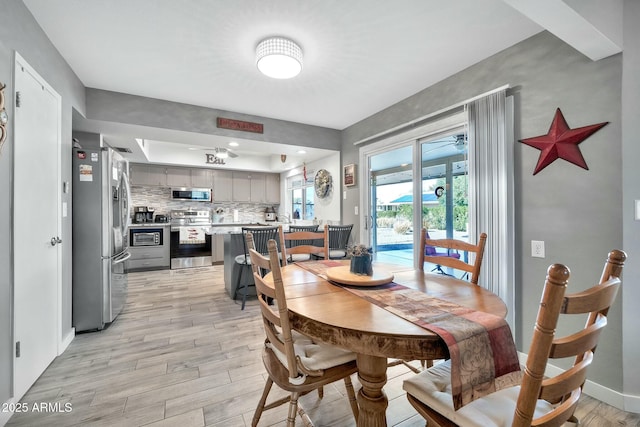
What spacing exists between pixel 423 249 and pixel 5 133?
2.63m

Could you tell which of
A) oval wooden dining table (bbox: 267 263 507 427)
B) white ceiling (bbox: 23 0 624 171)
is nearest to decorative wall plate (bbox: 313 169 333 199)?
white ceiling (bbox: 23 0 624 171)

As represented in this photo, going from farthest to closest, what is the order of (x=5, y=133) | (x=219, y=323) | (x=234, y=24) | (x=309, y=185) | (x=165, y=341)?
1. (x=309, y=185)
2. (x=219, y=323)
3. (x=165, y=341)
4. (x=234, y=24)
5. (x=5, y=133)

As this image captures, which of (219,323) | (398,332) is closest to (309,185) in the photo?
(219,323)

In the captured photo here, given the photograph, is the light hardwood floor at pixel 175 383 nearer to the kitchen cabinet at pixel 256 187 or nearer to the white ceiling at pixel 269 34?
the white ceiling at pixel 269 34

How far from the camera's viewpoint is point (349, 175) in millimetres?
4273

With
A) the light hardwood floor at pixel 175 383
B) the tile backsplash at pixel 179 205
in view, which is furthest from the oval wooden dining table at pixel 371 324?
the tile backsplash at pixel 179 205

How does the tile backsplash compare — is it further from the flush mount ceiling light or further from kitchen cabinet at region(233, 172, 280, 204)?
the flush mount ceiling light

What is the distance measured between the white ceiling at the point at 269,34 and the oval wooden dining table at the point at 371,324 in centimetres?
148

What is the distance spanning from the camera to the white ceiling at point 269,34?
180cm

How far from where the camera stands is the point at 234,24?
6.32 ft

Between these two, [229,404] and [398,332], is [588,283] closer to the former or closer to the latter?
[398,332]

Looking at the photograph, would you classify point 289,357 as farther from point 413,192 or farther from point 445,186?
point 413,192

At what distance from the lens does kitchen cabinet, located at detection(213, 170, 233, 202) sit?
261 inches

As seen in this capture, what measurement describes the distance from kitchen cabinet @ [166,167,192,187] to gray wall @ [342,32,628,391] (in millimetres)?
5930
